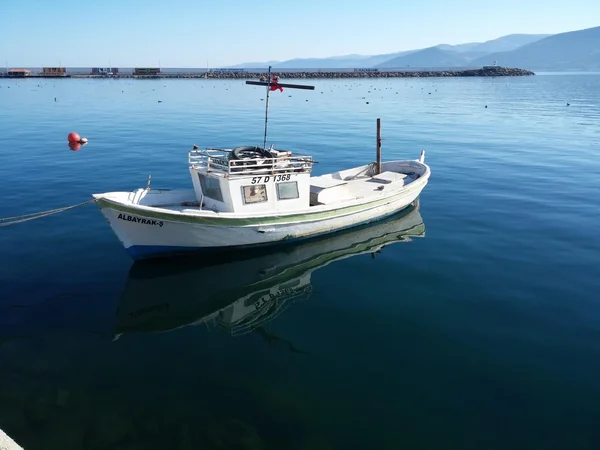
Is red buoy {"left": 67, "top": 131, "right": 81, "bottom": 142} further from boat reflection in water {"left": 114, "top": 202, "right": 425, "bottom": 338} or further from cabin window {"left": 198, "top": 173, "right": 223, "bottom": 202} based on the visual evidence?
boat reflection in water {"left": 114, "top": 202, "right": 425, "bottom": 338}

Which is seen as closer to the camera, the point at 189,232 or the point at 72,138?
the point at 189,232

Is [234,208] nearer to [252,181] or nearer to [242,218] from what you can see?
[242,218]

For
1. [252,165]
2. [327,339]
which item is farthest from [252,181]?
[327,339]

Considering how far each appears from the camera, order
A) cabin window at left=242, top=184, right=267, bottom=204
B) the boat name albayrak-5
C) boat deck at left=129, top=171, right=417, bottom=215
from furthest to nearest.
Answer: boat deck at left=129, top=171, right=417, bottom=215
cabin window at left=242, top=184, right=267, bottom=204
the boat name albayrak-5

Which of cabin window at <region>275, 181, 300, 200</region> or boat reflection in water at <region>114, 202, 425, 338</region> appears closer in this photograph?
boat reflection in water at <region>114, 202, 425, 338</region>

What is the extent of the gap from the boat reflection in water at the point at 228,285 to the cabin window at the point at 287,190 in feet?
7.52

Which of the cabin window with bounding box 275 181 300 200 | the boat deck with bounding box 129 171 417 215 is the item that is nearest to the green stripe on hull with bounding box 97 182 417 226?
the boat deck with bounding box 129 171 417 215

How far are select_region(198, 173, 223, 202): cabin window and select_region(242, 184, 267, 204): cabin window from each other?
1.03m

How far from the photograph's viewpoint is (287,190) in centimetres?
1933

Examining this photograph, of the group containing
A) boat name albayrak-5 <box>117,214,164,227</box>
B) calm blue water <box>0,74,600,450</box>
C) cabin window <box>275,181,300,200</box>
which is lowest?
calm blue water <box>0,74,600,450</box>

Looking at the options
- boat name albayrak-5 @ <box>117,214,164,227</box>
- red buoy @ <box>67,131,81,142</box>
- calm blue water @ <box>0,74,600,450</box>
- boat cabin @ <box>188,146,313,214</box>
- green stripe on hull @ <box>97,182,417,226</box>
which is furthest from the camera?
red buoy @ <box>67,131,81,142</box>

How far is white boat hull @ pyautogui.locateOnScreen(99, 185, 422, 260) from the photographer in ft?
54.8

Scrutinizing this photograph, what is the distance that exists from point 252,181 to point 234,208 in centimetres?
133

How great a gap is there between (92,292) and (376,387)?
1047cm
